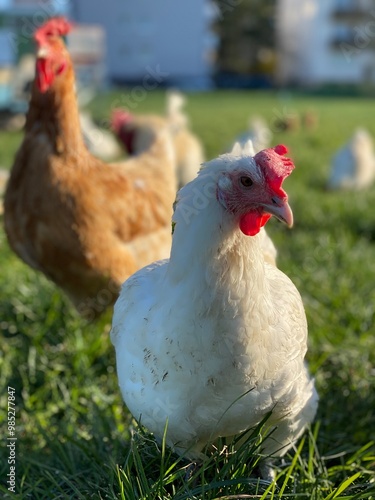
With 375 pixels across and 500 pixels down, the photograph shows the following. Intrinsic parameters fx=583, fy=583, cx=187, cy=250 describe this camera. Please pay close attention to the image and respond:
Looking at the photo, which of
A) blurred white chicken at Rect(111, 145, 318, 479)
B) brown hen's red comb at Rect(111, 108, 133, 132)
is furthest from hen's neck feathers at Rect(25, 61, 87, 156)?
brown hen's red comb at Rect(111, 108, 133, 132)

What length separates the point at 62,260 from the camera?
313 cm

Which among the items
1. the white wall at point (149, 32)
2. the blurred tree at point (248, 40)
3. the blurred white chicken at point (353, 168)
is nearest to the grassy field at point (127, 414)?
the blurred white chicken at point (353, 168)

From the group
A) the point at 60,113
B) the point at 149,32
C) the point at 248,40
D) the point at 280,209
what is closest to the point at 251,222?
the point at 280,209

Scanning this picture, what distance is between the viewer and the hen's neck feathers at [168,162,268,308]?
1.70 metres

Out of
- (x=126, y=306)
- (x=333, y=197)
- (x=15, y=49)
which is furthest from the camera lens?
(x=15, y=49)

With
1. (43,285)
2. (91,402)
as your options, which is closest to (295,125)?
(43,285)

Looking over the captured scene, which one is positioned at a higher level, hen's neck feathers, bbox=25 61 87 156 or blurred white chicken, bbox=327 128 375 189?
hen's neck feathers, bbox=25 61 87 156

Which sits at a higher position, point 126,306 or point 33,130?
point 33,130

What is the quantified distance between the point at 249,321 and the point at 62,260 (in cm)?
162

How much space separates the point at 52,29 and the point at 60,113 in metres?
0.49

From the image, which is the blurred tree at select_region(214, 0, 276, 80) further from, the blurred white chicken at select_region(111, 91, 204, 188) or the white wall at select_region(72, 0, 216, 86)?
the blurred white chicken at select_region(111, 91, 204, 188)

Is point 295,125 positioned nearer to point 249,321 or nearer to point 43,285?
point 43,285

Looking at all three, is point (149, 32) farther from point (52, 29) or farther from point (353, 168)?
point (52, 29)

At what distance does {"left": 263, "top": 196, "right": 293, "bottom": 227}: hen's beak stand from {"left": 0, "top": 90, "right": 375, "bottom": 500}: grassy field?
2.68 feet
